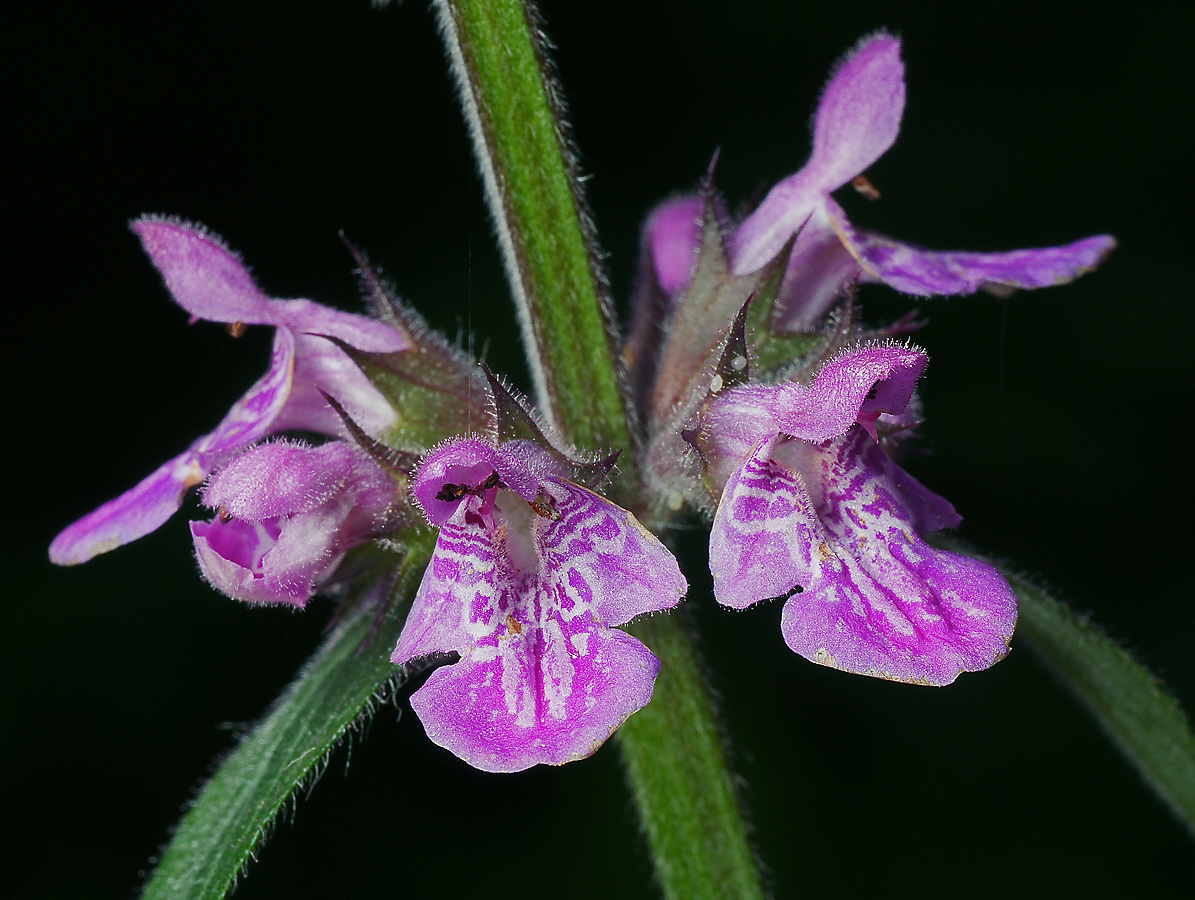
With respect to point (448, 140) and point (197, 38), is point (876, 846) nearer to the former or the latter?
point (448, 140)

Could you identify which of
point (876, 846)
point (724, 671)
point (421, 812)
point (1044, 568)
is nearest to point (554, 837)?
point (421, 812)

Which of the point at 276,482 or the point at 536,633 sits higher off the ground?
the point at 276,482

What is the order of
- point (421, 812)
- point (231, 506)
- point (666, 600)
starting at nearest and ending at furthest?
point (666, 600)
point (231, 506)
point (421, 812)

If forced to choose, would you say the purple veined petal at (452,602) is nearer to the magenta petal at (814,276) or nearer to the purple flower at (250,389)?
the purple flower at (250,389)

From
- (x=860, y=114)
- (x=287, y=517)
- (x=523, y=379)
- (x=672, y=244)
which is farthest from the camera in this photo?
(x=523, y=379)

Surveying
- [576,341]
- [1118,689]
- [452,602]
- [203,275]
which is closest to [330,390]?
[203,275]

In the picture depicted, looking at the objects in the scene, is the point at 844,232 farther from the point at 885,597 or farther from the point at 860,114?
the point at 885,597

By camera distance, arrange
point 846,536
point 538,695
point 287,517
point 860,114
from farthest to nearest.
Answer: point 860,114, point 287,517, point 846,536, point 538,695

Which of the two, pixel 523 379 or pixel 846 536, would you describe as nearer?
pixel 846 536
